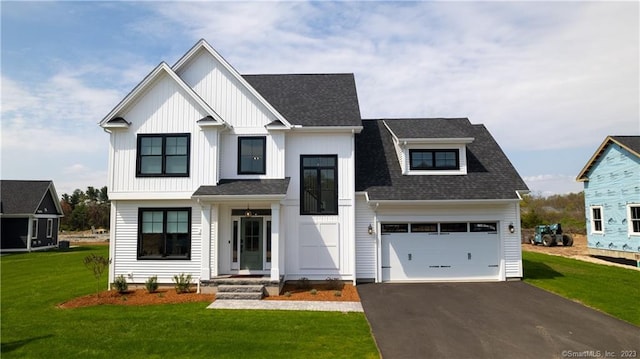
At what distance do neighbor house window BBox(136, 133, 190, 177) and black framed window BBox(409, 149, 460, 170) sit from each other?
923 cm

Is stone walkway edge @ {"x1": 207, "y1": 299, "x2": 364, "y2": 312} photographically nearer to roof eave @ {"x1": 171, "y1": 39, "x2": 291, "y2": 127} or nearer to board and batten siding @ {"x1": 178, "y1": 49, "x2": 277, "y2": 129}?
board and batten siding @ {"x1": 178, "y1": 49, "x2": 277, "y2": 129}

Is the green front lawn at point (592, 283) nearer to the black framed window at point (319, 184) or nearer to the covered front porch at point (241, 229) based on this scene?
the black framed window at point (319, 184)

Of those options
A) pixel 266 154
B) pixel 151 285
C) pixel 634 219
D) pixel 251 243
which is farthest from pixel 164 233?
pixel 634 219

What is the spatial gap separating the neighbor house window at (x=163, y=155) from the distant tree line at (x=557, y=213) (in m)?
27.8

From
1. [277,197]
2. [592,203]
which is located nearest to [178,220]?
[277,197]

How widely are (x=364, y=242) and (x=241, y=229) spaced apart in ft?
15.8

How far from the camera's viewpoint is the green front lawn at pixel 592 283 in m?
10.8

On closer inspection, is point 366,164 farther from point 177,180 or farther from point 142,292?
point 142,292

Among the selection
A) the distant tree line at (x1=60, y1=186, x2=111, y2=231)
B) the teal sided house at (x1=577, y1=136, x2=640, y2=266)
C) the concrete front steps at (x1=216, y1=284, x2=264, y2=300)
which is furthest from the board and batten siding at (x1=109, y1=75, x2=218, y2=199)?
the distant tree line at (x1=60, y1=186, x2=111, y2=231)

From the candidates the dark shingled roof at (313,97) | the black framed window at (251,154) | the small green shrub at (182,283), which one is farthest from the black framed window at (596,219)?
the small green shrub at (182,283)

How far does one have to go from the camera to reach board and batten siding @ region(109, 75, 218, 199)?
13555mm

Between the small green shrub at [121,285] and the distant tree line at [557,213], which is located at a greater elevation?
the distant tree line at [557,213]

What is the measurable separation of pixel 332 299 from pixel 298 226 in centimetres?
339

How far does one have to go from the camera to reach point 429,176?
15.6 m
